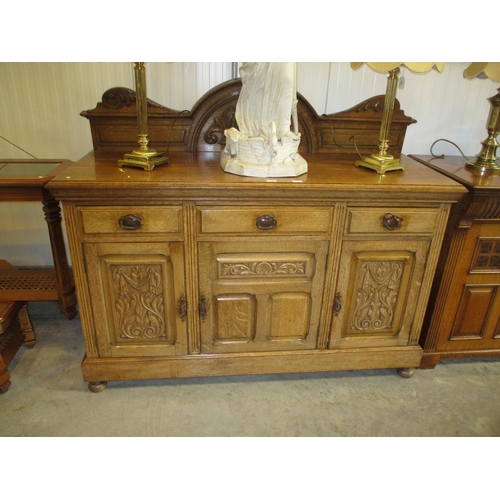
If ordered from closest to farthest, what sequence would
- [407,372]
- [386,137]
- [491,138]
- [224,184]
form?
[224,184] → [386,137] → [491,138] → [407,372]

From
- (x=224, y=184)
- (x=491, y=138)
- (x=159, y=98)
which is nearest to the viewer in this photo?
(x=224, y=184)

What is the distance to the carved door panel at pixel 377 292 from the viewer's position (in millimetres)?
1521

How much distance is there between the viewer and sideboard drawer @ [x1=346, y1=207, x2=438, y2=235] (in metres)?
1.45

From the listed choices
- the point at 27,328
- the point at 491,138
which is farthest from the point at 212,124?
the point at 27,328

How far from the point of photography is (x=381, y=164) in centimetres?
152

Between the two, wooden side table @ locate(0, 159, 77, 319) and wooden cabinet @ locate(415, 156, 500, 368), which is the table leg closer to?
wooden side table @ locate(0, 159, 77, 319)

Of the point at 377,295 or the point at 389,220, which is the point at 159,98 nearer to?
the point at 389,220

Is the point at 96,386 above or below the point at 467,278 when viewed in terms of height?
below

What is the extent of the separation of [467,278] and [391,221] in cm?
50

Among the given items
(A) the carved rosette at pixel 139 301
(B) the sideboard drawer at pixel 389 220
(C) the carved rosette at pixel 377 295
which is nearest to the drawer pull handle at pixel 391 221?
(B) the sideboard drawer at pixel 389 220

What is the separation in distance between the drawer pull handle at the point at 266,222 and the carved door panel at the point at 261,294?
65 mm

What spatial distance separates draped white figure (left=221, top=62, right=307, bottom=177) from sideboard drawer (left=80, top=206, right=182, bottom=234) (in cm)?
29

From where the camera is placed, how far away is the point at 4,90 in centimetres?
184

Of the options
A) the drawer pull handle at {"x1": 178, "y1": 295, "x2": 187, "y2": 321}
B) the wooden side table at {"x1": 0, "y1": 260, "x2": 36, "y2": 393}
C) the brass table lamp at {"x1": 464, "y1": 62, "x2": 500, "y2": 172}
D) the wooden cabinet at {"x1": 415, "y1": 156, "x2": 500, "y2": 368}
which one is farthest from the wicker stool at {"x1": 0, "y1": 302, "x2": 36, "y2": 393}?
the brass table lamp at {"x1": 464, "y1": 62, "x2": 500, "y2": 172}
